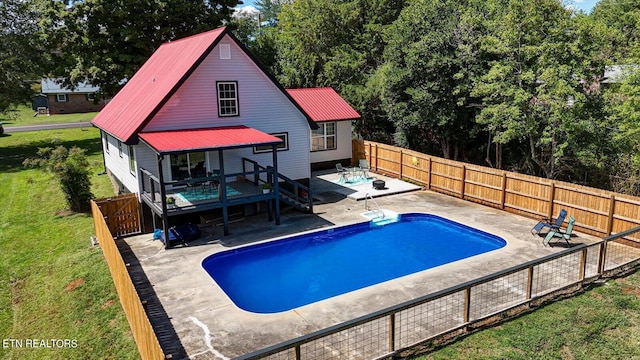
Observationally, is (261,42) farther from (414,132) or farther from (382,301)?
(382,301)

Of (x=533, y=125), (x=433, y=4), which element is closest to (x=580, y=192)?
(x=533, y=125)

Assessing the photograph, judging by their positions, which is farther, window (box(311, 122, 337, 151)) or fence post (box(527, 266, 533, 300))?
window (box(311, 122, 337, 151))

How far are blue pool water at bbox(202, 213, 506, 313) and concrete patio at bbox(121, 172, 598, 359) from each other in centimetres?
50

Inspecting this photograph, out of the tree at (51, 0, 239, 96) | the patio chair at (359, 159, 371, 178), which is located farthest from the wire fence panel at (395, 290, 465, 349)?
the tree at (51, 0, 239, 96)

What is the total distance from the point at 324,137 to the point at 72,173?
13.8 metres

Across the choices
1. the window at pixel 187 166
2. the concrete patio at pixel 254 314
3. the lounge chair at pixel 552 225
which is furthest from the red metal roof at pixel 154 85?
the lounge chair at pixel 552 225

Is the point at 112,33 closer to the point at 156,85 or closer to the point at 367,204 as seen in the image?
the point at 156,85

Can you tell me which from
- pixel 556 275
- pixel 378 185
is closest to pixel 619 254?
pixel 556 275

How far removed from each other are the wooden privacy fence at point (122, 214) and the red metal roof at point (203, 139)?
2.66 metres

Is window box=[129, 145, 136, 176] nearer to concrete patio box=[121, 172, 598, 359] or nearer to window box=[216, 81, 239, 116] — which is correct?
concrete patio box=[121, 172, 598, 359]

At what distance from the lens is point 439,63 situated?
25016 mm

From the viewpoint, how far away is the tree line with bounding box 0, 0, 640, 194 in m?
19.8

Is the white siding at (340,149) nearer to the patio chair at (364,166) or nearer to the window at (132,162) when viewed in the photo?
the patio chair at (364,166)

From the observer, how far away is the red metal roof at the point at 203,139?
15.8 m
